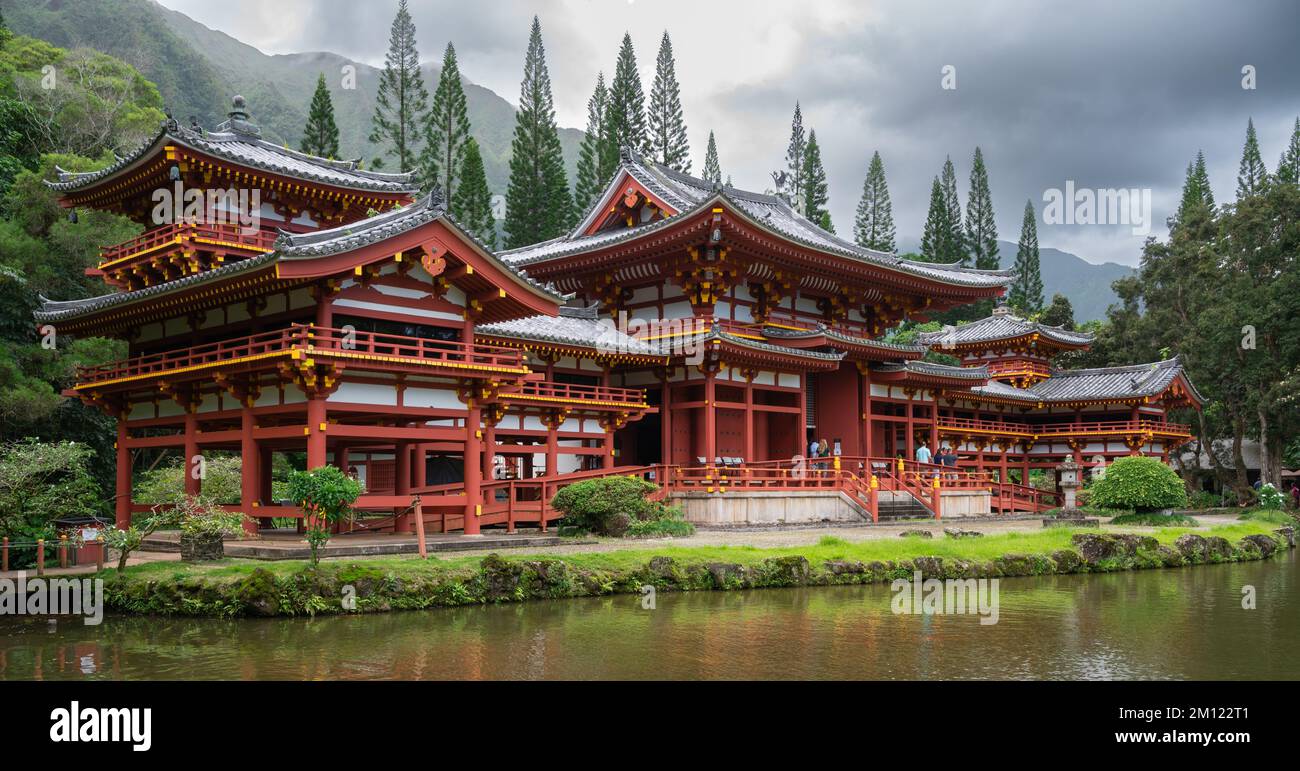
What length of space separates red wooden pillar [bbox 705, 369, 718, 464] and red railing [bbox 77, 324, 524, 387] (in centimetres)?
869

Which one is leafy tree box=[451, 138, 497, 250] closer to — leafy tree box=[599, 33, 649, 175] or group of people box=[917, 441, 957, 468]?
leafy tree box=[599, 33, 649, 175]

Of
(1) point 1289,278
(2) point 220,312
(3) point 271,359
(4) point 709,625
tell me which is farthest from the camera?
(1) point 1289,278

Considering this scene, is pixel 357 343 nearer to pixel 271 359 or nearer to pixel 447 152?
pixel 271 359

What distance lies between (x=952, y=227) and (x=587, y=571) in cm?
7133

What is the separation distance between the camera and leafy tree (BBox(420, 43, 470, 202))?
59.8 m

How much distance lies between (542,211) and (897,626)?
163ft

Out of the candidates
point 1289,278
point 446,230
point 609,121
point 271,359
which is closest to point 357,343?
point 271,359

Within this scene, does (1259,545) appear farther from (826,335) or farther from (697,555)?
(697,555)

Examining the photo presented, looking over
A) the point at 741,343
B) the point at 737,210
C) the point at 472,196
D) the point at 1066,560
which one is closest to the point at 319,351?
the point at 741,343

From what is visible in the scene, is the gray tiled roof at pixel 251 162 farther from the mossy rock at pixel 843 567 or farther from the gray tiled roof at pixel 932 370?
the gray tiled roof at pixel 932 370

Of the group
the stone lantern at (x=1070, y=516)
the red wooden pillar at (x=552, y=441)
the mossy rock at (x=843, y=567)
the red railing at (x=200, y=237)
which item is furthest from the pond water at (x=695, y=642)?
the red railing at (x=200, y=237)

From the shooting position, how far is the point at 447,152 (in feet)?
201

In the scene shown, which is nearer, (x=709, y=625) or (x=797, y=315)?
(x=709, y=625)

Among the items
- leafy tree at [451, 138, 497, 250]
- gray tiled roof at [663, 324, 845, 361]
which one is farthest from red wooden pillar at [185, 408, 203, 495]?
leafy tree at [451, 138, 497, 250]
